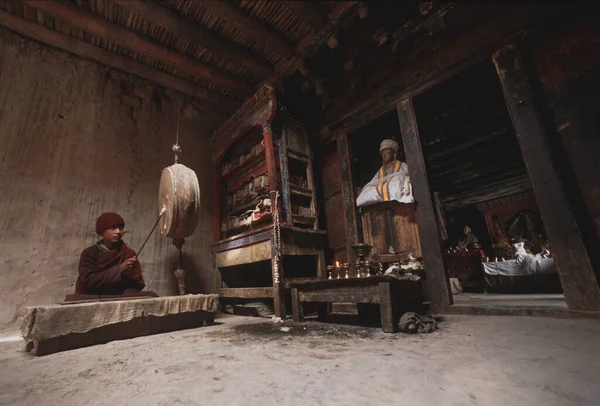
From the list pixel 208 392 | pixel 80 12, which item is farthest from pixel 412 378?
pixel 80 12

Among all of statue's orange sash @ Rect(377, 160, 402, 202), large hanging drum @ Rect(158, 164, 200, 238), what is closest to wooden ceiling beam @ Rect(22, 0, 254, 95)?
large hanging drum @ Rect(158, 164, 200, 238)

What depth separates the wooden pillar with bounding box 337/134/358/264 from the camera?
4.72 meters

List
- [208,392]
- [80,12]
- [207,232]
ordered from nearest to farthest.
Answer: [208,392] < [80,12] < [207,232]

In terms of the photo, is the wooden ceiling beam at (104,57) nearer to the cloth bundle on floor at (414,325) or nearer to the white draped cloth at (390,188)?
the white draped cloth at (390,188)

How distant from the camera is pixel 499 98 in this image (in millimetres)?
5113

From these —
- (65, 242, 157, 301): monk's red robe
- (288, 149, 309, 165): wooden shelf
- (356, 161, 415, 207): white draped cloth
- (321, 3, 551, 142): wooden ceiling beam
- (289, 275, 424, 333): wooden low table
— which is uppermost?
(321, 3, 551, 142): wooden ceiling beam

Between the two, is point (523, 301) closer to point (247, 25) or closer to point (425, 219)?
point (425, 219)

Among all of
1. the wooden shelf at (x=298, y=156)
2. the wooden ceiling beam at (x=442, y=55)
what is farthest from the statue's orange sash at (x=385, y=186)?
the wooden shelf at (x=298, y=156)

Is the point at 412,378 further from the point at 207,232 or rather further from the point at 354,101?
the point at 207,232

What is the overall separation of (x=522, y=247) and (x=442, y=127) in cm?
402

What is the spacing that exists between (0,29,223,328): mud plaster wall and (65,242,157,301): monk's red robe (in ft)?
3.26

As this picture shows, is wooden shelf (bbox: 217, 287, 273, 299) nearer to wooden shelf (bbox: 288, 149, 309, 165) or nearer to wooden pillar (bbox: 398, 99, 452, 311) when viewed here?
wooden pillar (bbox: 398, 99, 452, 311)

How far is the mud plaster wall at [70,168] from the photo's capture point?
3912mm

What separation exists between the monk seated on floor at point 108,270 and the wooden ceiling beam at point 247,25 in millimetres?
3467
